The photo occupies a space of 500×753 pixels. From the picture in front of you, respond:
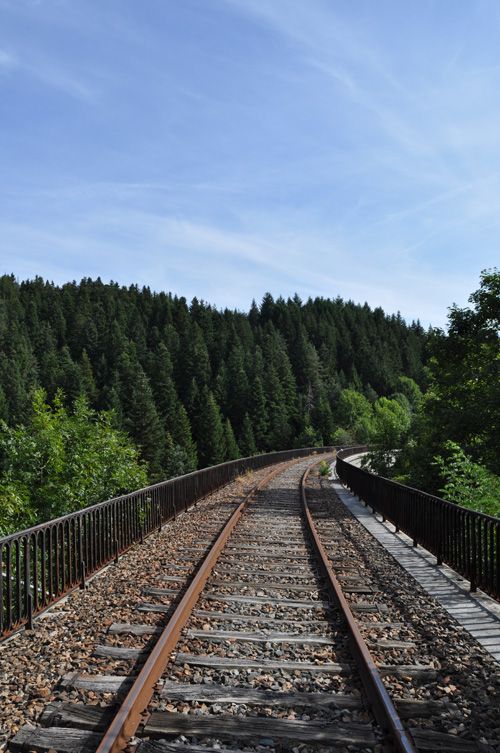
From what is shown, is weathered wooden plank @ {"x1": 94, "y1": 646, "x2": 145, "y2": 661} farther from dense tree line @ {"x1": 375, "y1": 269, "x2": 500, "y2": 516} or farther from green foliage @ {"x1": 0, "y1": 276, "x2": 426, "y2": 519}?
green foliage @ {"x1": 0, "y1": 276, "x2": 426, "y2": 519}

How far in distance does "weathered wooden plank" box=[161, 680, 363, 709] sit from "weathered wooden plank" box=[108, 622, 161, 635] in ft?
4.60

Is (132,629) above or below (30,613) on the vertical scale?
below

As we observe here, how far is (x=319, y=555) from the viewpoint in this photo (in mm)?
9562

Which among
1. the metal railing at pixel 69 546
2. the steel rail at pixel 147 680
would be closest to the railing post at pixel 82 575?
the metal railing at pixel 69 546

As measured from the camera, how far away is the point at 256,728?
4.04 m

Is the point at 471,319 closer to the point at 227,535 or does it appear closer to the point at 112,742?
the point at 227,535

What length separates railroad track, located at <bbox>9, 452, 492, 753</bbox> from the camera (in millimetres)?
3924

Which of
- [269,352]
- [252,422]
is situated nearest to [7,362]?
[252,422]

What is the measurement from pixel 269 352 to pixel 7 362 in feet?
198

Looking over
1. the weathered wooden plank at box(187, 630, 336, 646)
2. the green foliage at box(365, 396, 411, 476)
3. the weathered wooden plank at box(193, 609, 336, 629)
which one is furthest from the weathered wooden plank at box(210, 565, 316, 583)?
the green foliage at box(365, 396, 411, 476)

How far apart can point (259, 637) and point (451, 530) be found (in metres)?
4.43

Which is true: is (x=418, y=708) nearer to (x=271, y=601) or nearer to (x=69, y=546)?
(x=271, y=601)

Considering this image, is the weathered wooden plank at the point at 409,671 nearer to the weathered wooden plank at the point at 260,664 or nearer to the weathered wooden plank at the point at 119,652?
the weathered wooden plank at the point at 260,664

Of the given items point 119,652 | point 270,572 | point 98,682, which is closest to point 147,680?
point 98,682
